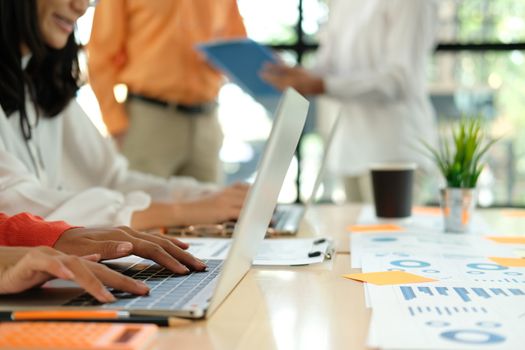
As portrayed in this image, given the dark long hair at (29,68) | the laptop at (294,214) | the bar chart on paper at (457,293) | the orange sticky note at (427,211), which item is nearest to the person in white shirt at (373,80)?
the orange sticky note at (427,211)

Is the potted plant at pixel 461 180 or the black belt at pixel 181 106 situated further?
the black belt at pixel 181 106

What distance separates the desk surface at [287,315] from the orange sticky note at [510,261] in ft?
0.83

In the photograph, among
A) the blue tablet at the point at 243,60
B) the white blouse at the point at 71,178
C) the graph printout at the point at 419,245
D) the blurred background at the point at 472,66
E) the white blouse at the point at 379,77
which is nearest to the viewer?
the graph printout at the point at 419,245

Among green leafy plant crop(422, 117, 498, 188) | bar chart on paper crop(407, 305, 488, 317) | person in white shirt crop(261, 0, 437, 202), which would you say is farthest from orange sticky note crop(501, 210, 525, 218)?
bar chart on paper crop(407, 305, 488, 317)

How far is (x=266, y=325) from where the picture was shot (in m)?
0.81

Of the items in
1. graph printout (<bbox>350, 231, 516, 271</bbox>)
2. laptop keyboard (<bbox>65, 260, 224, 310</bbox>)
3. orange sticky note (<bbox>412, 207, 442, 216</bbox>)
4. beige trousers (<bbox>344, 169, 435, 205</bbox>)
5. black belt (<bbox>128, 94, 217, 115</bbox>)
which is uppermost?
black belt (<bbox>128, 94, 217, 115</bbox>)

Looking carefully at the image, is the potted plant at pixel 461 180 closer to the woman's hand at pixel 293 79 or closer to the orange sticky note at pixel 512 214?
the orange sticky note at pixel 512 214

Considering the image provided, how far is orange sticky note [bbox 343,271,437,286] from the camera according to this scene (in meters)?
1.01

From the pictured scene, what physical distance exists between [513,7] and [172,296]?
2.96 m

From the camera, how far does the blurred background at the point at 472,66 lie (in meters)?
3.36

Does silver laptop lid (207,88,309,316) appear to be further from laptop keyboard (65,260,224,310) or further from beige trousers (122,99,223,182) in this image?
beige trousers (122,99,223,182)

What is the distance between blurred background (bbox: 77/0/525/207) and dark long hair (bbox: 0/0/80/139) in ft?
4.96

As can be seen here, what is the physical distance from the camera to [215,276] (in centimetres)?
100

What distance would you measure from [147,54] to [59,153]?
3.07 ft
